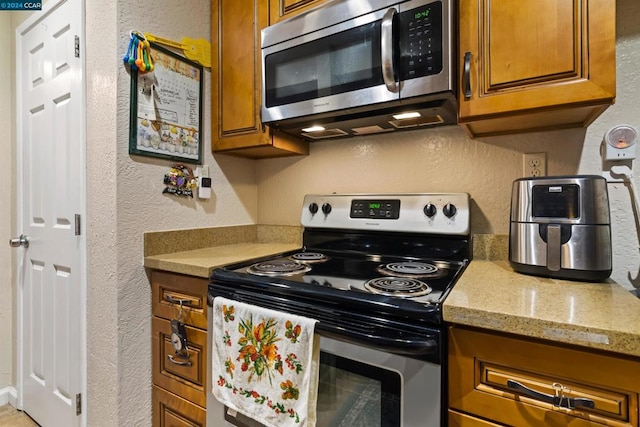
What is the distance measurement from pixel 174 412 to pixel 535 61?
70.4 inches

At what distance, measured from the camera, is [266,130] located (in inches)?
58.6

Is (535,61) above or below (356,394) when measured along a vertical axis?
above

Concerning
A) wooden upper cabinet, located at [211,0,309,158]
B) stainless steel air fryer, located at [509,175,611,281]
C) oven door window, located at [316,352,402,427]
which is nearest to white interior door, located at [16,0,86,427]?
wooden upper cabinet, located at [211,0,309,158]

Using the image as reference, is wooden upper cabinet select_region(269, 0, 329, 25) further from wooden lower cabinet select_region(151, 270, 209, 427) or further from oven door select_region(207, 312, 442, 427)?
oven door select_region(207, 312, 442, 427)

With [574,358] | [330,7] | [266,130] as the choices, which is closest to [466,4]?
[330,7]

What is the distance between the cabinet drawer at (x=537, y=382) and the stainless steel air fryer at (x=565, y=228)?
0.37m

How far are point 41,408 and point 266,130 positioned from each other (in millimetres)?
1921

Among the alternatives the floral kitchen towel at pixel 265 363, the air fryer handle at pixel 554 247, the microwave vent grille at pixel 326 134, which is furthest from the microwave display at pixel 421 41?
the floral kitchen towel at pixel 265 363

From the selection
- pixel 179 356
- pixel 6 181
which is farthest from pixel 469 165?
pixel 6 181

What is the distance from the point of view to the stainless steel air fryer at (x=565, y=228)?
90 centimetres

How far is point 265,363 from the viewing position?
3.19 feet

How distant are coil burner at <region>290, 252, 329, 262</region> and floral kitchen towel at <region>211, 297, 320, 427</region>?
0.41 meters

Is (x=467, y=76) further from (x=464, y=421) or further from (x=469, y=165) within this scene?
(x=464, y=421)

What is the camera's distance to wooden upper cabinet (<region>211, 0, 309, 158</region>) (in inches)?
58.4
